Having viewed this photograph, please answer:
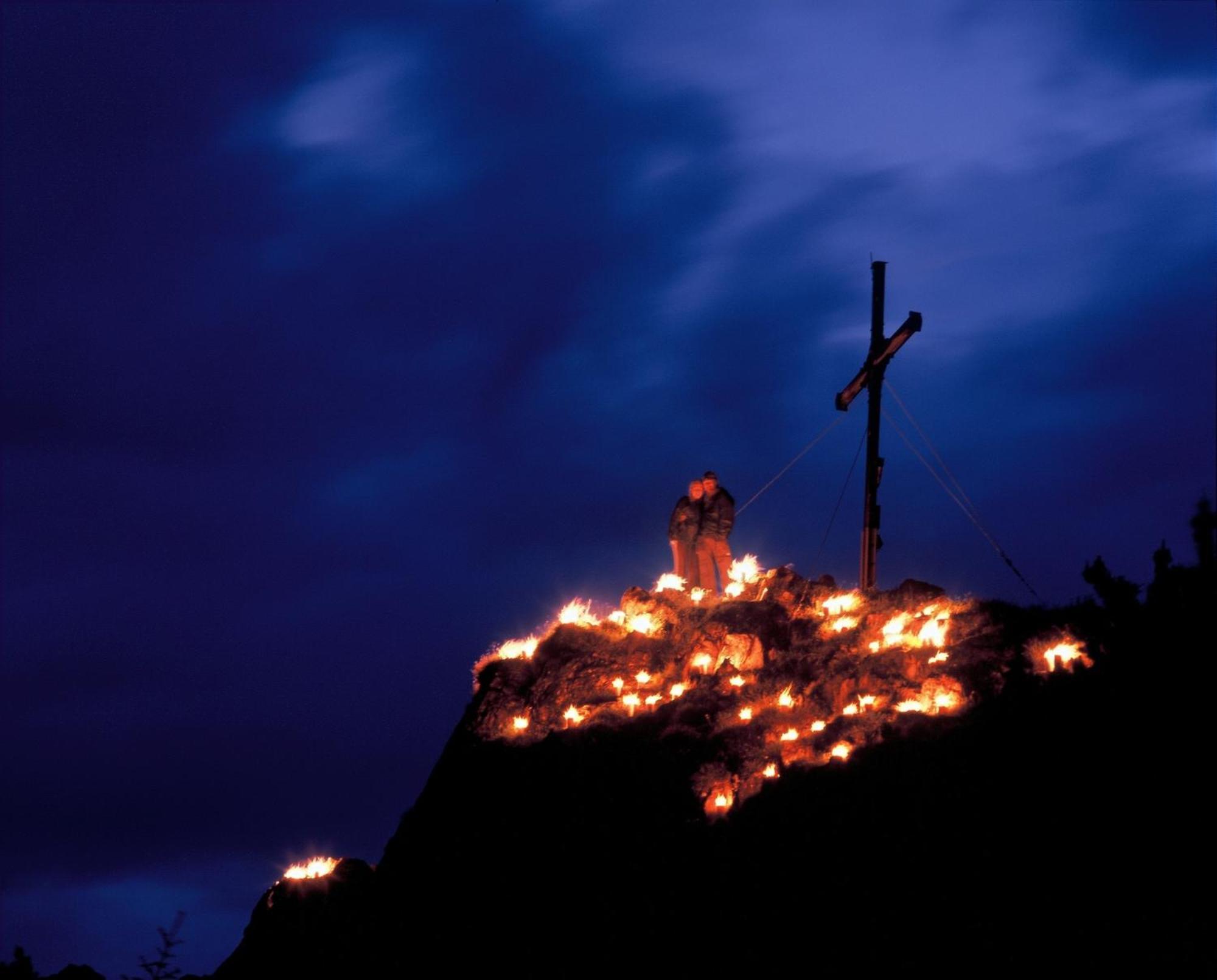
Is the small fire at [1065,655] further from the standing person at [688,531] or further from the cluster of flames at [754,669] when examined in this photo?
the standing person at [688,531]

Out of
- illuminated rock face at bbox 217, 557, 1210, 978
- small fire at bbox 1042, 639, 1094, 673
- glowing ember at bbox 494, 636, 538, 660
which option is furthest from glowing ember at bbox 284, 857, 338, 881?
small fire at bbox 1042, 639, 1094, 673

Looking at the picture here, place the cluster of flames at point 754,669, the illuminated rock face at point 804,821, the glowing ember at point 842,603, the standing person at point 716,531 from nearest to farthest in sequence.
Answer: the illuminated rock face at point 804,821 < the cluster of flames at point 754,669 < the glowing ember at point 842,603 < the standing person at point 716,531

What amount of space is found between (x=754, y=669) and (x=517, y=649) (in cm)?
451

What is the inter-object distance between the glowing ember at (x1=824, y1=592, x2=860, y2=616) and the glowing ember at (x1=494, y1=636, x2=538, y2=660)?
521 centimetres

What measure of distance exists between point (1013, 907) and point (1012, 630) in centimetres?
650

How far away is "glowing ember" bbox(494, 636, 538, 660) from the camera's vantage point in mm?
23859

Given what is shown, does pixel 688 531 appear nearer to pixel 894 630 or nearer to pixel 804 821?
pixel 894 630

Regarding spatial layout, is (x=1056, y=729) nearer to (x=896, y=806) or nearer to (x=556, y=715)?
(x=896, y=806)

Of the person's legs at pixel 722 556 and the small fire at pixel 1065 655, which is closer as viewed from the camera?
the small fire at pixel 1065 655

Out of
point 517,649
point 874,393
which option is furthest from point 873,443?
point 517,649

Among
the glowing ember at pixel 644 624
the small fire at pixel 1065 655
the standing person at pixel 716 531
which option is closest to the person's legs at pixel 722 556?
the standing person at pixel 716 531

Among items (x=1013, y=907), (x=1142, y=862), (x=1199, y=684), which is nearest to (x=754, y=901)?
(x=1013, y=907)

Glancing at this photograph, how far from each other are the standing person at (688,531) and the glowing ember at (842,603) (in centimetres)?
324

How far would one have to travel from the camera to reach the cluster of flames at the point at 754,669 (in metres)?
19.2
